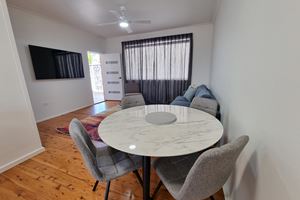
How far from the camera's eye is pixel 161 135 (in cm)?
105

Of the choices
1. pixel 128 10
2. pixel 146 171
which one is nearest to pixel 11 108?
pixel 146 171

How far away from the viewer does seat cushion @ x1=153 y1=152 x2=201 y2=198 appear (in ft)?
3.16

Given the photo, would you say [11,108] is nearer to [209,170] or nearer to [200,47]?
[209,170]

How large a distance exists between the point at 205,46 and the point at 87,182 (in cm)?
448

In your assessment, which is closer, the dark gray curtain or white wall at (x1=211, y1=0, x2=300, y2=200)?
white wall at (x1=211, y1=0, x2=300, y2=200)

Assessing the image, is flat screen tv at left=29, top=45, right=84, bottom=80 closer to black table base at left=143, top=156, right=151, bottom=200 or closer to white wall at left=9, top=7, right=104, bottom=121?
white wall at left=9, top=7, right=104, bottom=121

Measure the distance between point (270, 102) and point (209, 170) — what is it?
493 mm

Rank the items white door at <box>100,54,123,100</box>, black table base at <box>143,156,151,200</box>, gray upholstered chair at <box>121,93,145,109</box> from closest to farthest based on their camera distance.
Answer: black table base at <box>143,156,151,200</box>
gray upholstered chair at <box>121,93,145,109</box>
white door at <box>100,54,123,100</box>

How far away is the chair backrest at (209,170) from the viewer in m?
0.69

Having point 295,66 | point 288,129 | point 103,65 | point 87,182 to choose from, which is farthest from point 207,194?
point 103,65

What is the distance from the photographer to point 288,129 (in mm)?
570

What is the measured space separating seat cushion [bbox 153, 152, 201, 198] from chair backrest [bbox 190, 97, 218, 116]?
2.46ft

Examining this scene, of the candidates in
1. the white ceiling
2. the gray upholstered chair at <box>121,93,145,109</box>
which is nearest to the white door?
the white ceiling

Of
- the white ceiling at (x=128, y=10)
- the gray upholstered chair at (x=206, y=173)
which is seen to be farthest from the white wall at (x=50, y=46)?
the gray upholstered chair at (x=206, y=173)
